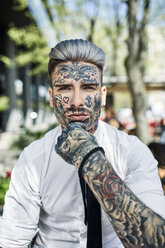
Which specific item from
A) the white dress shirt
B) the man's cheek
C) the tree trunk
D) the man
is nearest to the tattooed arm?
the man

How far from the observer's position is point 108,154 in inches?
69.7

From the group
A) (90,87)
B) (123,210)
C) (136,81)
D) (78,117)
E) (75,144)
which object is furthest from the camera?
(136,81)

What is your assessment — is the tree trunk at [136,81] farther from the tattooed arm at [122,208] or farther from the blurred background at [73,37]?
the tattooed arm at [122,208]

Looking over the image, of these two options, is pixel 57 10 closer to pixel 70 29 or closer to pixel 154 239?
pixel 70 29

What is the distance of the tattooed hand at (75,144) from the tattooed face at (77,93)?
36 cm

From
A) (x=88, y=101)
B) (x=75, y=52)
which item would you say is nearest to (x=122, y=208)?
(x=88, y=101)

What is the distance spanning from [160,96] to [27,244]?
82983mm

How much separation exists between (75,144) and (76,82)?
2.08ft

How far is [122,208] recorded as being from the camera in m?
1.13

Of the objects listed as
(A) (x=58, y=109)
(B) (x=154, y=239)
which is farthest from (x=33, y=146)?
(B) (x=154, y=239)

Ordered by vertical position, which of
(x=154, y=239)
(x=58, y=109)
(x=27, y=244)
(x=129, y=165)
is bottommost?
(x=27, y=244)

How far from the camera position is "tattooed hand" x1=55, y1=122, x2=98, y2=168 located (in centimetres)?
121

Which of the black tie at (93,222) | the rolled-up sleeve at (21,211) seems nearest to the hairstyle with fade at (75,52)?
the rolled-up sleeve at (21,211)

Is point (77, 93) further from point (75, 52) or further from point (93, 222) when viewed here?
point (93, 222)
